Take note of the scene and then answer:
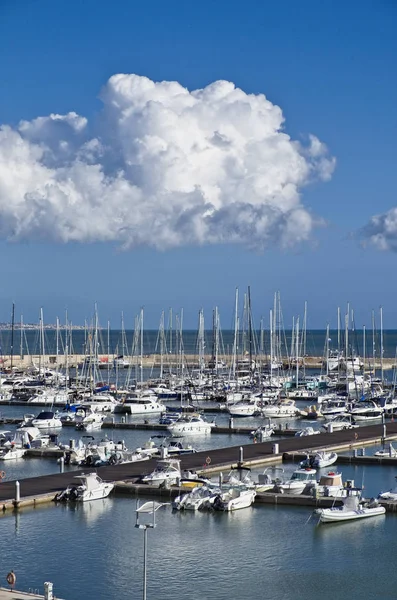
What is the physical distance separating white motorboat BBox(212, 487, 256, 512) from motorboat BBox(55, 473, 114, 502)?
5418mm

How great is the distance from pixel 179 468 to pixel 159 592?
54.3ft

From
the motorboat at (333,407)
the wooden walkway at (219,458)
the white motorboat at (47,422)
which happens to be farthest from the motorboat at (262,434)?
the white motorboat at (47,422)

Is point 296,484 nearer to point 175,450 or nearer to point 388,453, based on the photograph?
point 388,453

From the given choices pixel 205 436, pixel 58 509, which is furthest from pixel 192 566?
pixel 205 436

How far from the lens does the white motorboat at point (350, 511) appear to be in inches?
1667

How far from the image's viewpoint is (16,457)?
6112cm

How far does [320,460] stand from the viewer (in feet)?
182

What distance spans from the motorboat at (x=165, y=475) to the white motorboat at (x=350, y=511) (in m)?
7.62

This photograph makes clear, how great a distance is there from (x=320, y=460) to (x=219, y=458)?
538cm

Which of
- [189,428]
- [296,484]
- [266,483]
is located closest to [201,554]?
[266,483]

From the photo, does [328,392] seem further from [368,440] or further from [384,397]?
[368,440]

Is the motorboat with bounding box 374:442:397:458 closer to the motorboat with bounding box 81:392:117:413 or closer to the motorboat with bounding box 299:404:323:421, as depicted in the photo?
the motorboat with bounding box 299:404:323:421

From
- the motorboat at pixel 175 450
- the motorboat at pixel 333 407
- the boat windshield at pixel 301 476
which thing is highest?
the motorboat at pixel 333 407

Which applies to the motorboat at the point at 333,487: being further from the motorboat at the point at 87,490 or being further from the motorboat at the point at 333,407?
the motorboat at the point at 333,407
